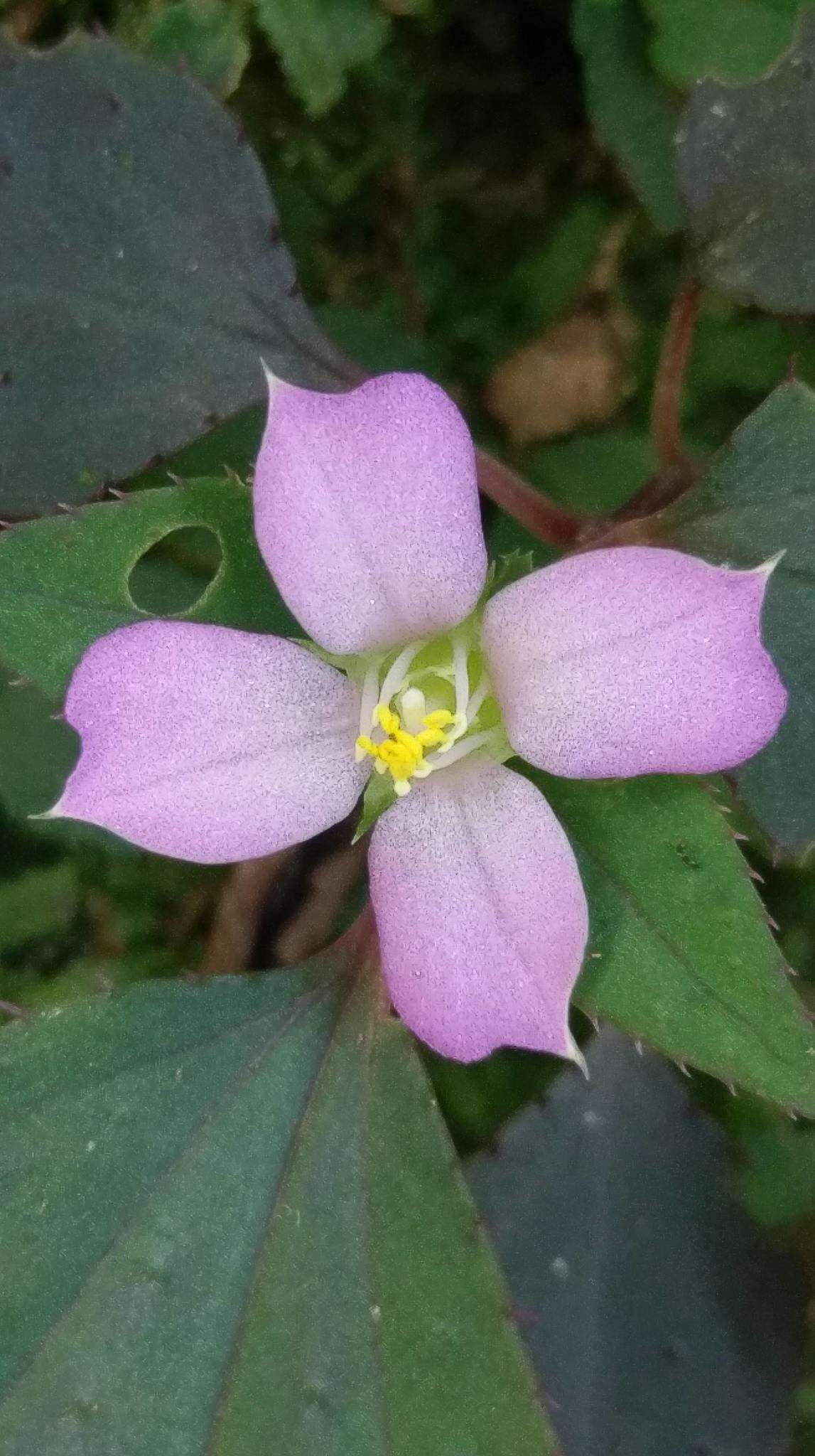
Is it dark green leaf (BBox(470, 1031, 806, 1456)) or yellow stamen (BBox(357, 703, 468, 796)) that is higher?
yellow stamen (BBox(357, 703, 468, 796))

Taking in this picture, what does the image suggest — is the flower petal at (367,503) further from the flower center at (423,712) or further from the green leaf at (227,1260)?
the green leaf at (227,1260)

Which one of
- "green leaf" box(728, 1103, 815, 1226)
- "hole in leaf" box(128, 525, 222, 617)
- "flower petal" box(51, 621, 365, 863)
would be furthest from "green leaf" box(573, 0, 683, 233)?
"green leaf" box(728, 1103, 815, 1226)

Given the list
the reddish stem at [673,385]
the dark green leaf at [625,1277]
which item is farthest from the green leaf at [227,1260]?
the reddish stem at [673,385]

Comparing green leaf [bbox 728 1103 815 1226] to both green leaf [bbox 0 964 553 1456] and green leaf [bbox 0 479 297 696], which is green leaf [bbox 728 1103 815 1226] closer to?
green leaf [bbox 0 964 553 1456]

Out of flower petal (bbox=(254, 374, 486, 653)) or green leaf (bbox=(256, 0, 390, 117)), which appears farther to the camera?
green leaf (bbox=(256, 0, 390, 117))

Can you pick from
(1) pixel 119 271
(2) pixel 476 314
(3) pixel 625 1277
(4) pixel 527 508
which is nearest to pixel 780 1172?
(3) pixel 625 1277

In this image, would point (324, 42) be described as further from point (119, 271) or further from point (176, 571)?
point (176, 571)
